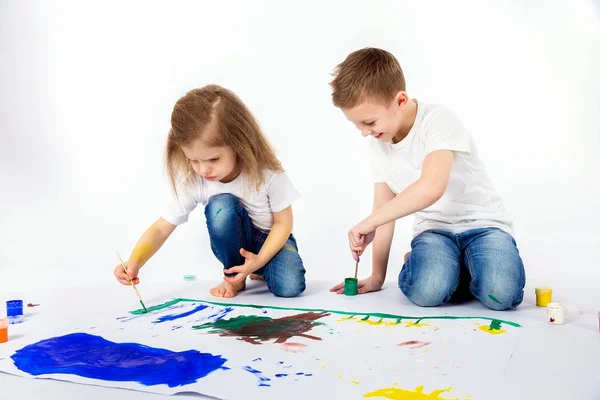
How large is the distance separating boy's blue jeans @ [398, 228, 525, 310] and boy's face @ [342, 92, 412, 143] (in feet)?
1.22

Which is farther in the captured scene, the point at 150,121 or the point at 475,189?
the point at 150,121

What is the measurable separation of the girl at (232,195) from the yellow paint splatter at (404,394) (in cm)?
92

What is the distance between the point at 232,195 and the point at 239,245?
0.54ft

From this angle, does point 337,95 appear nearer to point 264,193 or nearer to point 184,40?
point 264,193

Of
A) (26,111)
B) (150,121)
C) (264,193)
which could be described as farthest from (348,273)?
(26,111)

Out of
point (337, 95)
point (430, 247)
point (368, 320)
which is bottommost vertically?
point (368, 320)

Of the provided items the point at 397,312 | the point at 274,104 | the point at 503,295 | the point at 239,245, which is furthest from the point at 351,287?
the point at 274,104

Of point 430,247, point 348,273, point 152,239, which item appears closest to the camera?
point 430,247

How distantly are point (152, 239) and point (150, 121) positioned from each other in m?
1.39

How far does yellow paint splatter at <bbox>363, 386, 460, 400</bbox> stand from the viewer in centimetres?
126

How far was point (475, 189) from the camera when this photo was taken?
208 cm

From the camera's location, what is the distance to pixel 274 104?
10.8ft

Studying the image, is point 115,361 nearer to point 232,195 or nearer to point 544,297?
point 232,195

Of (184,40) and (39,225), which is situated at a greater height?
(184,40)
